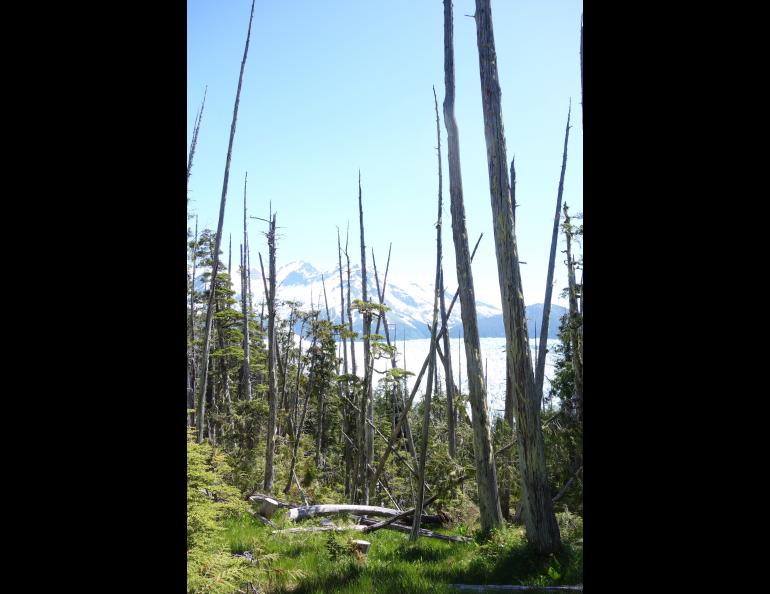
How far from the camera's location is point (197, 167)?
9234 millimetres

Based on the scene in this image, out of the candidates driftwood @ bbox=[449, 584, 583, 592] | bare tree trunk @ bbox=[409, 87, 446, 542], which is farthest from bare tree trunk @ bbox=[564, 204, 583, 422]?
driftwood @ bbox=[449, 584, 583, 592]

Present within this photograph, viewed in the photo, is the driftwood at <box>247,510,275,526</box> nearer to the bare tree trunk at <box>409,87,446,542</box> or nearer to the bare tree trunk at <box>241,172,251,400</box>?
the bare tree trunk at <box>409,87,446,542</box>

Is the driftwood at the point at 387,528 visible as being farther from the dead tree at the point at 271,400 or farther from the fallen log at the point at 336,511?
the dead tree at the point at 271,400

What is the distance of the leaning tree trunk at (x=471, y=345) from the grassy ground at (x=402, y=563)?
448 mm

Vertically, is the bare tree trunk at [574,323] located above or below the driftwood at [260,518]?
above

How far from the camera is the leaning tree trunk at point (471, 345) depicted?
7.32 m

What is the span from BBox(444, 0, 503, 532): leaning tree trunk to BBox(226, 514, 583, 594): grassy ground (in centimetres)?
45

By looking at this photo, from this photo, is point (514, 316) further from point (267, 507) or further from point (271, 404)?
point (271, 404)

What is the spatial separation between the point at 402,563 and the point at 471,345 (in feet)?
9.23

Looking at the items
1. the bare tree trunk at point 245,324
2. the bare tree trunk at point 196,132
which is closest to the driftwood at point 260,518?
the bare tree trunk at point 196,132

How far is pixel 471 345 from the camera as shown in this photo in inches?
295

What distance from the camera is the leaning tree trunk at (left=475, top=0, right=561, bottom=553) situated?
19.5ft
